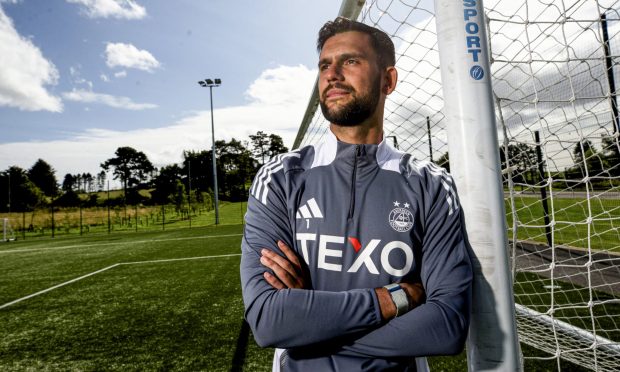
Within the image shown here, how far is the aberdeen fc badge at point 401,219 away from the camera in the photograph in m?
1.24

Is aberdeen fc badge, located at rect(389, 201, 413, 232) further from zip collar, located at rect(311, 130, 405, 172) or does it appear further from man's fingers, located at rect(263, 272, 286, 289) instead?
man's fingers, located at rect(263, 272, 286, 289)

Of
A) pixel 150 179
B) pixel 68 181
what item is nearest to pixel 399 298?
pixel 150 179

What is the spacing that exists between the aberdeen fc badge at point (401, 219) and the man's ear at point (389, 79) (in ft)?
1.99

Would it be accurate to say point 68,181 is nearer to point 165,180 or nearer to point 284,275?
point 165,180

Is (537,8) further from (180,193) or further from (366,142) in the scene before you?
(180,193)

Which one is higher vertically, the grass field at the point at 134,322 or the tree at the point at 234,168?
the tree at the point at 234,168

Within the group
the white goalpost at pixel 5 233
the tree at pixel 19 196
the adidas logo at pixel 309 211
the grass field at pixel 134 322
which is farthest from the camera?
the tree at pixel 19 196

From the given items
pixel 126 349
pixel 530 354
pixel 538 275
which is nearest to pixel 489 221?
pixel 530 354

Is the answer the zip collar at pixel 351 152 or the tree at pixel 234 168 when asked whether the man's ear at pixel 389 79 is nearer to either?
the zip collar at pixel 351 152

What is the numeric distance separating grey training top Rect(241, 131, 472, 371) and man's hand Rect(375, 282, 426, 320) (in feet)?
0.08

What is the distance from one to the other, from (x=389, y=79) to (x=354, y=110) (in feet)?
1.01

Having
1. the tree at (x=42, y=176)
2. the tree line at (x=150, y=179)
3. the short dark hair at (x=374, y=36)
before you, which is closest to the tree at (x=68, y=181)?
the tree line at (x=150, y=179)

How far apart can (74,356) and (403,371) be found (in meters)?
3.06

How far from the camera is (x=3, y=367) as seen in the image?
9.14ft
